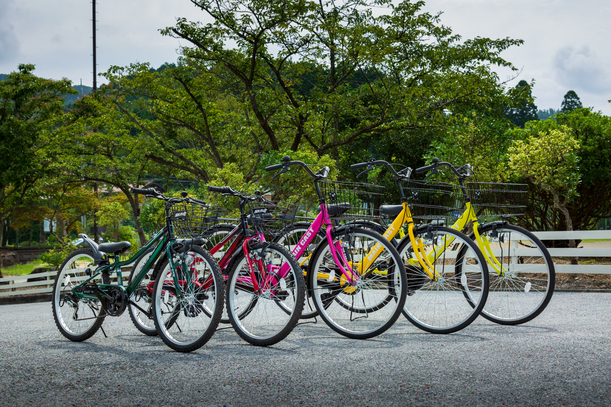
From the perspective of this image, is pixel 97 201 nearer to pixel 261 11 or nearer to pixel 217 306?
pixel 261 11

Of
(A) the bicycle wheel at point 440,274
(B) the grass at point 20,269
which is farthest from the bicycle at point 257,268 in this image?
(B) the grass at point 20,269

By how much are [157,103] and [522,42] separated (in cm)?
1370

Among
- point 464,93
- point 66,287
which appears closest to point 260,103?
point 464,93

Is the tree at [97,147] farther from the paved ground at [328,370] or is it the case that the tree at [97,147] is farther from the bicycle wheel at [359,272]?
the bicycle wheel at [359,272]

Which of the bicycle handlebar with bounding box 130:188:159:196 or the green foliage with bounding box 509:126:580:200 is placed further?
the green foliage with bounding box 509:126:580:200

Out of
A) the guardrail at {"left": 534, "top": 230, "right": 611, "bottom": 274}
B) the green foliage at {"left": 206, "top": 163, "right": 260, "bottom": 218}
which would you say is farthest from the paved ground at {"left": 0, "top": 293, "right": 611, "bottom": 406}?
the green foliage at {"left": 206, "top": 163, "right": 260, "bottom": 218}

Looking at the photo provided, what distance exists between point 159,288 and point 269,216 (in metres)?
1.03

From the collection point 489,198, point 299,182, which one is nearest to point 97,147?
point 299,182

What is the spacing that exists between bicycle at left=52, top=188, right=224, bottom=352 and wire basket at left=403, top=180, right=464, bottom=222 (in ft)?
6.17

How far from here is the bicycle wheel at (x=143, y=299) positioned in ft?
14.0

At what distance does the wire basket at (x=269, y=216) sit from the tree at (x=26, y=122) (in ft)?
53.1

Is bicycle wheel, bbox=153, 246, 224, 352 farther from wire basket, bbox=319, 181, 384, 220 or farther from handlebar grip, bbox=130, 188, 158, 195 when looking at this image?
wire basket, bbox=319, 181, 384, 220

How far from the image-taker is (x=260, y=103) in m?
16.8

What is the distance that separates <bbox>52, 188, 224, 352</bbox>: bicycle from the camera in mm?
3945
